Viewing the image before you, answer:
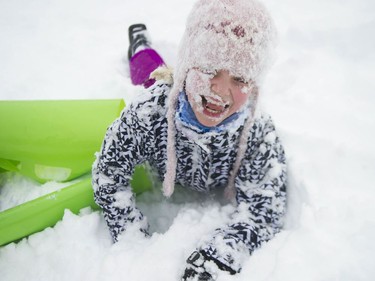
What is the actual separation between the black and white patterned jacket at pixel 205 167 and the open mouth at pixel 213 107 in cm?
11

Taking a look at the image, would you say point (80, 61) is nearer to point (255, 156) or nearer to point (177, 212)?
point (177, 212)

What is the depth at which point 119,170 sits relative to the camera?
3.64 ft

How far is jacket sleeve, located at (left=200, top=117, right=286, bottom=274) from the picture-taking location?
1057 millimetres

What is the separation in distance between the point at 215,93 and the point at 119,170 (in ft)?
1.46

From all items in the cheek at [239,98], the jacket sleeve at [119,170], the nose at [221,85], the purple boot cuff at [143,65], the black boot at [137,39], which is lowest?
the jacket sleeve at [119,170]

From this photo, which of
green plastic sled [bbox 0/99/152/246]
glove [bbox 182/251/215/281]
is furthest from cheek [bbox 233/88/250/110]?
green plastic sled [bbox 0/99/152/246]

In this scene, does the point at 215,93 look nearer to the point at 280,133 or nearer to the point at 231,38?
the point at 231,38

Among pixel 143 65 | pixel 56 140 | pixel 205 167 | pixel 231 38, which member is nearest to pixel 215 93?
pixel 231 38

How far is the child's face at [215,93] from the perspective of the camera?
2.78ft

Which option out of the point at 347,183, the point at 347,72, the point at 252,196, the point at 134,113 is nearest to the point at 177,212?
the point at 252,196

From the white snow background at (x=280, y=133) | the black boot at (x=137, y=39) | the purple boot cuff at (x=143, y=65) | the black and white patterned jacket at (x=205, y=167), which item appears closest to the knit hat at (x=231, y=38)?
the black and white patterned jacket at (x=205, y=167)

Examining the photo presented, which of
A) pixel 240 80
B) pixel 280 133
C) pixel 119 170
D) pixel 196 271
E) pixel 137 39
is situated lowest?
pixel 196 271

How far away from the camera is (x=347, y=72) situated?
1669 millimetres

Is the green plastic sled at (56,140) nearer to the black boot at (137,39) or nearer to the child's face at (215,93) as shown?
the child's face at (215,93)
